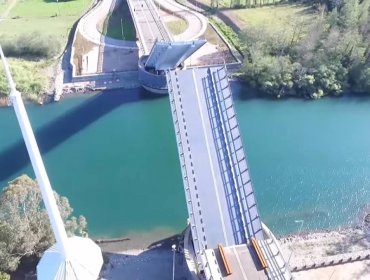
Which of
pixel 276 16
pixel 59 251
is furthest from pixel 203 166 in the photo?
pixel 276 16

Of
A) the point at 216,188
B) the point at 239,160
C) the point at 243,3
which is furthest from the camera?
the point at 243,3

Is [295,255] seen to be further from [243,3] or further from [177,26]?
[243,3]

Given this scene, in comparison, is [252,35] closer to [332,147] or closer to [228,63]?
[228,63]

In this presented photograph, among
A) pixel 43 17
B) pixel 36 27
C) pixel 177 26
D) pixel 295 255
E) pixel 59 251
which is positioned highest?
pixel 43 17

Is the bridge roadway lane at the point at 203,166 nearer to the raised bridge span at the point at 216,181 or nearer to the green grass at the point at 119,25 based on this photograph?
the raised bridge span at the point at 216,181

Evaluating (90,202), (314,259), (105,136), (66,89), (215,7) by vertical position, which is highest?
(215,7)

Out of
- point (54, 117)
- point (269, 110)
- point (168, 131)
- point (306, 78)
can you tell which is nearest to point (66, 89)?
point (54, 117)
